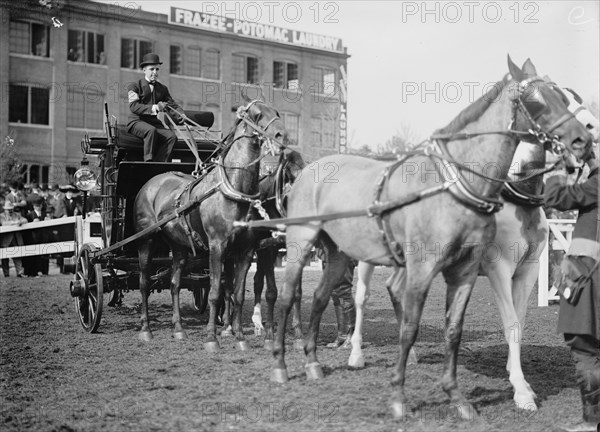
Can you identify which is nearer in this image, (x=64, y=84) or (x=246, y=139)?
(x=246, y=139)

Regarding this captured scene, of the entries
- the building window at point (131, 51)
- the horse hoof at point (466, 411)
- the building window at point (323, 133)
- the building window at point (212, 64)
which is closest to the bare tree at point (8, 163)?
the building window at point (131, 51)

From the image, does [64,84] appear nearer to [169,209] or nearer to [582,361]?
[169,209]

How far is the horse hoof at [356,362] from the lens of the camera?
742 centimetres

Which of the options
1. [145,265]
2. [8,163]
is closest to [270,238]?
[145,265]

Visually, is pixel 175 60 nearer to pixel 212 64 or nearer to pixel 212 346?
pixel 212 64

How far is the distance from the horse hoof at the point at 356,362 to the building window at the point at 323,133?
1481 inches

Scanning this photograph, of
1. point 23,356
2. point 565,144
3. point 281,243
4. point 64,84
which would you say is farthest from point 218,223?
point 64,84

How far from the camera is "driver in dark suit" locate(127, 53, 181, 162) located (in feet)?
33.3

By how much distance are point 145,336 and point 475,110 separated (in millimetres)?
5550

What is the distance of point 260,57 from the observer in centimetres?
4291

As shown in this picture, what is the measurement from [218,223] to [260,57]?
3574 centimetres

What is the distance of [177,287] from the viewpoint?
966 centimetres

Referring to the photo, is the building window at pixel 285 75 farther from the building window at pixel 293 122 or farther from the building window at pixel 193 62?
the building window at pixel 193 62

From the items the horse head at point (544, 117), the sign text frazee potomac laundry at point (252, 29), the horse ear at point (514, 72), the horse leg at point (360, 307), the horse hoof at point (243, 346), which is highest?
the sign text frazee potomac laundry at point (252, 29)
